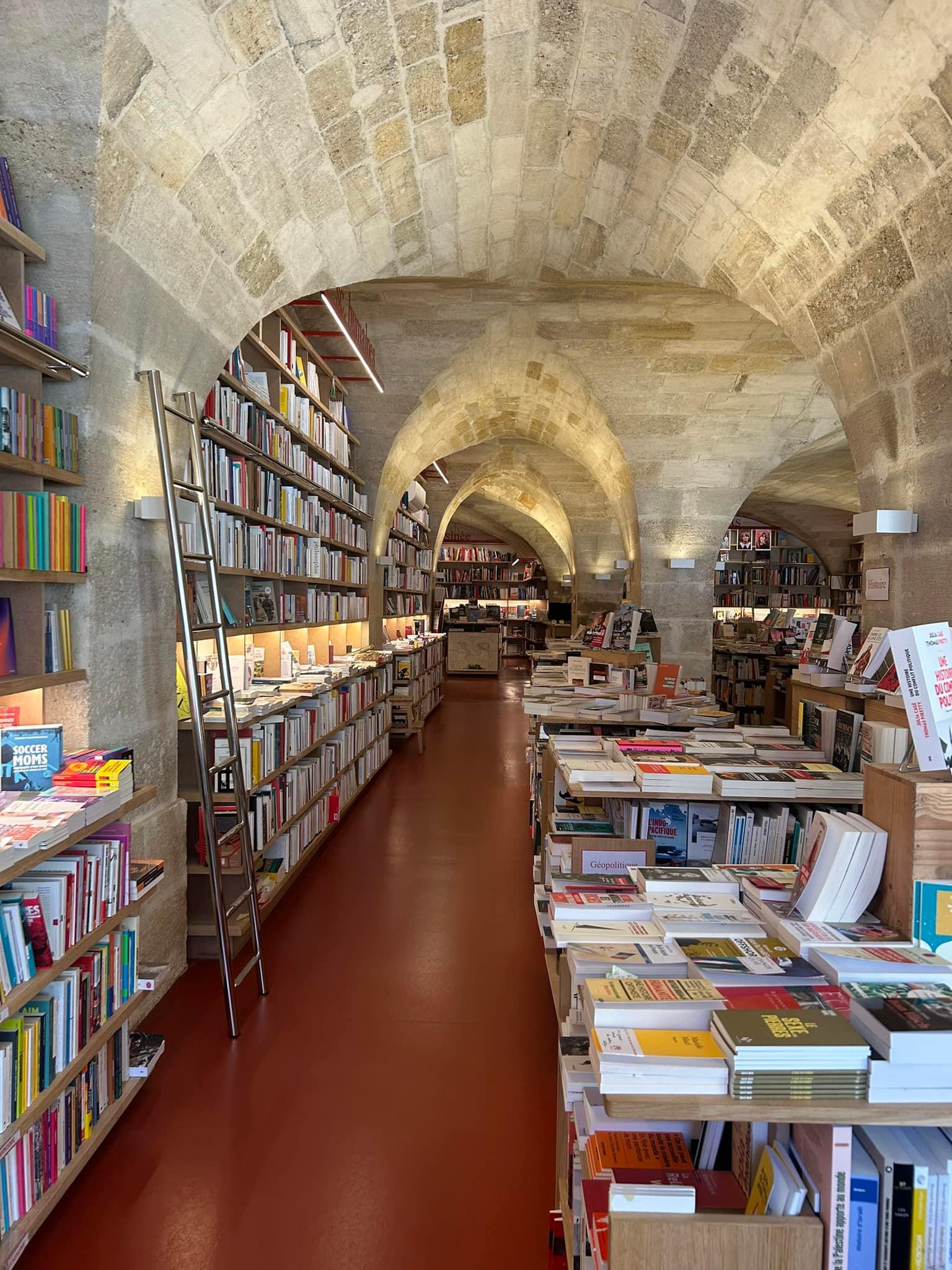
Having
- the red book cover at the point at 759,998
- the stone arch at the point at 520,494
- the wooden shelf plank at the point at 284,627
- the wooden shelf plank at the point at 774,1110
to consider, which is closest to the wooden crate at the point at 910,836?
the red book cover at the point at 759,998

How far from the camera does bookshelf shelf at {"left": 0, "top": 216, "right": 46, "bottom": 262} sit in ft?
7.68

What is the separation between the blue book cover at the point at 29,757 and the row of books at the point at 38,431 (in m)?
0.82

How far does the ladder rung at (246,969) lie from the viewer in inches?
123

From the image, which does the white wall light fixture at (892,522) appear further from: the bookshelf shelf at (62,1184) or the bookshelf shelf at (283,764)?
the bookshelf shelf at (62,1184)

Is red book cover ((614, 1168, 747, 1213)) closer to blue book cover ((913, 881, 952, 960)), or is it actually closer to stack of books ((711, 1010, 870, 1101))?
stack of books ((711, 1010, 870, 1101))

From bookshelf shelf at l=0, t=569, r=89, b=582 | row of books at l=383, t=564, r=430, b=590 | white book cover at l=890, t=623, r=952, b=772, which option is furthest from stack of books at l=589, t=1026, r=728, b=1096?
row of books at l=383, t=564, r=430, b=590

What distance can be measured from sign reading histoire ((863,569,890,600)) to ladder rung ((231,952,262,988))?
3276mm

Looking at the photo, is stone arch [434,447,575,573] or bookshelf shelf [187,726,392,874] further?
stone arch [434,447,575,573]

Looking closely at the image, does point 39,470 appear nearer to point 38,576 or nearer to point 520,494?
point 38,576

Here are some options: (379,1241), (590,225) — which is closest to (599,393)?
(590,225)

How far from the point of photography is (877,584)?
3.90 metres

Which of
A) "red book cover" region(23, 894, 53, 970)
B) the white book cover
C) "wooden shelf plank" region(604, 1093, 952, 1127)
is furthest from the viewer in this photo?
"red book cover" region(23, 894, 53, 970)

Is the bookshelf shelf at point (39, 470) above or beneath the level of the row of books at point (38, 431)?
beneath

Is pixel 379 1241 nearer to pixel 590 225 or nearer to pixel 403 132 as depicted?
pixel 403 132
